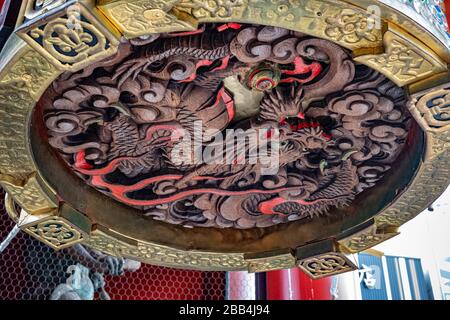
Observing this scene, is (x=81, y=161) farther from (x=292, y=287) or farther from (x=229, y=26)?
(x=292, y=287)

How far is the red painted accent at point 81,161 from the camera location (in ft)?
7.86

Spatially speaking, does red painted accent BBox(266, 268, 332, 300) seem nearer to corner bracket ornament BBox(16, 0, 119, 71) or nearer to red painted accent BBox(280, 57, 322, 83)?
red painted accent BBox(280, 57, 322, 83)

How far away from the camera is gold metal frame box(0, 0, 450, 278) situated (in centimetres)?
175

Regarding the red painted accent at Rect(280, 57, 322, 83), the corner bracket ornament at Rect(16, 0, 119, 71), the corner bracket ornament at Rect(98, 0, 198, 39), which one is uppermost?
the red painted accent at Rect(280, 57, 322, 83)

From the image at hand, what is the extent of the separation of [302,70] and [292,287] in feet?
8.79

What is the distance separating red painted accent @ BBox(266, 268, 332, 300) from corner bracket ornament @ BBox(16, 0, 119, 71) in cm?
300

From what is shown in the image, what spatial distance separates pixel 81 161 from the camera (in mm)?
2422

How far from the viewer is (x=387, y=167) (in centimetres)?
243

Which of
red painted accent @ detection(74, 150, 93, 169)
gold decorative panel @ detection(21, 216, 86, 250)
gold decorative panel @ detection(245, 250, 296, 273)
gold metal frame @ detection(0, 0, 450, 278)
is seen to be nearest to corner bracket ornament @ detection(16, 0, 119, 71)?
gold metal frame @ detection(0, 0, 450, 278)

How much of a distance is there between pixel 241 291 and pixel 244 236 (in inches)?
68.0

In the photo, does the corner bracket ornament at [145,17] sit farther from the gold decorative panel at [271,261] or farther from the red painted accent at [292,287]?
the red painted accent at [292,287]

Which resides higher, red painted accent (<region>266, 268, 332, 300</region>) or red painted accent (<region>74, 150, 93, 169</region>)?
red painted accent (<region>266, 268, 332, 300</region>)

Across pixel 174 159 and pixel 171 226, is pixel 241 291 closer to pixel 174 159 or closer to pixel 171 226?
pixel 171 226

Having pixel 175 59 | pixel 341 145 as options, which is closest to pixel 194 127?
pixel 175 59
